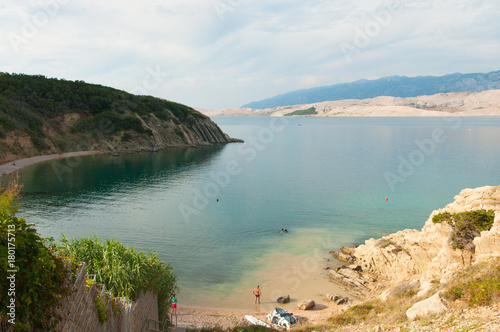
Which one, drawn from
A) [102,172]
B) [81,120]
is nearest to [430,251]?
[102,172]

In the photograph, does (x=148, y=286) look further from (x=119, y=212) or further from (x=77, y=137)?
(x=77, y=137)

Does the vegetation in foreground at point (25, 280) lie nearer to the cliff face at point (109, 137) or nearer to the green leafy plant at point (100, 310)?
the green leafy plant at point (100, 310)

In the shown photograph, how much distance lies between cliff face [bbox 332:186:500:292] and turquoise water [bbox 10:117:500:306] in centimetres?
566

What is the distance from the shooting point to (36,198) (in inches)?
1925

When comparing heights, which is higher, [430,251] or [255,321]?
[430,251]

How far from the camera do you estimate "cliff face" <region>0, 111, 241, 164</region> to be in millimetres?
78625

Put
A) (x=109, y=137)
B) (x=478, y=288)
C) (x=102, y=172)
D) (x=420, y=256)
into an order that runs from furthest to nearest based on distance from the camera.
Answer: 1. (x=109, y=137)
2. (x=102, y=172)
3. (x=420, y=256)
4. (x=478, y=288)

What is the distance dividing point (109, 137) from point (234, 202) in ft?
203

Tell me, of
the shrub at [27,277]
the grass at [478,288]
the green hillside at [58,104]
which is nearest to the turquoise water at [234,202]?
the green hillside at [58,104]

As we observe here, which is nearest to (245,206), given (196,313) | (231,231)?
(231,231)

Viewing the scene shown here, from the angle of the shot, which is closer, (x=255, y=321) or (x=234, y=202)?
(x=255, y=321)

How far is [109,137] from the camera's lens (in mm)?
99125

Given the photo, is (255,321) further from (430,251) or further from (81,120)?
(81,120)

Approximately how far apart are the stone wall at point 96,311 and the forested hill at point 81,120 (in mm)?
70380
